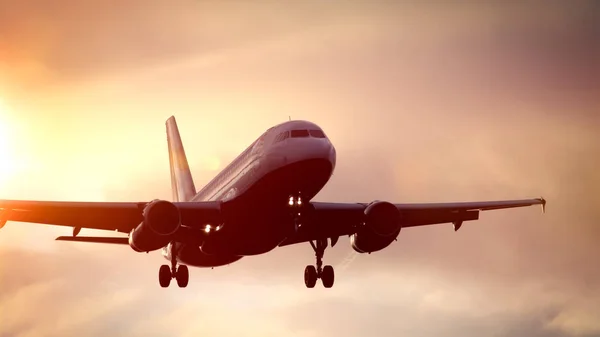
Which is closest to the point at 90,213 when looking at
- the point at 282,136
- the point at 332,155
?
the point at 282,136

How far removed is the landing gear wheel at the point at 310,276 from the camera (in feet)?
174

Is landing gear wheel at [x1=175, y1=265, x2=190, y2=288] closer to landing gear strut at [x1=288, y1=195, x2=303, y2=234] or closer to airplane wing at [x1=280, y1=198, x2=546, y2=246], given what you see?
airplane wing at [x1=280, y1=198, x2=546, y2=246]

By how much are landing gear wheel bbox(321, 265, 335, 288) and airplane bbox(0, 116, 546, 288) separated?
6 cm

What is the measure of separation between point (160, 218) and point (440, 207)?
19111 millimetres

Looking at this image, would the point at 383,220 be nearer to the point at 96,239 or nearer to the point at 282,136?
the point at 282,136

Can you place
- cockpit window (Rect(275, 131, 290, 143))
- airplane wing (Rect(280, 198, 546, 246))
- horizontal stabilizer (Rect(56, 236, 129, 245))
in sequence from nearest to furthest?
1. cockpit window (Rect(275, 131, 290, 143))
2. airplane wing (Rect(280, 198, 546, 246))
3. horizontal stabilizer (Rect(56, 236, 129, 245))

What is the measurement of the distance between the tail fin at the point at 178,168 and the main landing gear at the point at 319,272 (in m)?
23.8

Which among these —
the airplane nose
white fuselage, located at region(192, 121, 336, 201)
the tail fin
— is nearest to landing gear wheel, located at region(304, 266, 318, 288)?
white fuselage, located at region(192, 121, 336, 201)

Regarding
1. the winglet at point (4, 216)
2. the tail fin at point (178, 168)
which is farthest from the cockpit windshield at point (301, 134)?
the tail fin at point (178, 168)

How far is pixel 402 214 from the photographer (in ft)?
183

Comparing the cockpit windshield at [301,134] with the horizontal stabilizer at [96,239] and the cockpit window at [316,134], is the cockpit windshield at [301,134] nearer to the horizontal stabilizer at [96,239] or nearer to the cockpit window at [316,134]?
the cockpit window at [316,134]

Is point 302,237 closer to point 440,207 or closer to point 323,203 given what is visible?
point 323,203

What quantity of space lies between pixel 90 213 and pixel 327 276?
48.7 ft

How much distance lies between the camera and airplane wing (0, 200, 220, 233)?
46594mm
